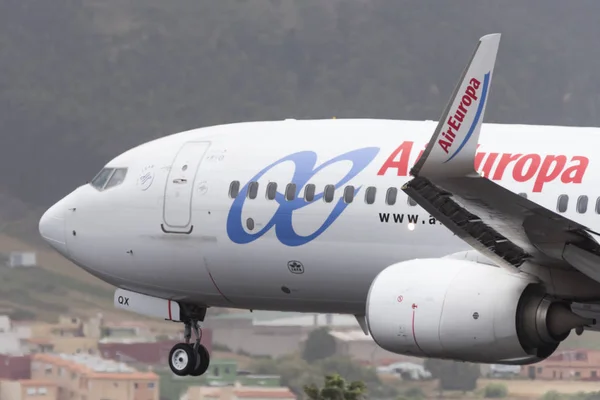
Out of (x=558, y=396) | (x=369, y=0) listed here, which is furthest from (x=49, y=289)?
(x=369, y=0)

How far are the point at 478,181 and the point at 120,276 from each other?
8.39 m

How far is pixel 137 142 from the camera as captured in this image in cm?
5769

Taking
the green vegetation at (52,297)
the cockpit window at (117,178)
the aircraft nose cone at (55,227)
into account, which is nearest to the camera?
the cockpit window at (117,178)

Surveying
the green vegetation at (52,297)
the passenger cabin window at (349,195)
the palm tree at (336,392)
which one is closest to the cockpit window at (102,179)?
the passenger cabin window at (349,195)

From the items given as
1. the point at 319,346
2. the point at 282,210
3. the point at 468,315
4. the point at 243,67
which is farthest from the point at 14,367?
the point at 243,67

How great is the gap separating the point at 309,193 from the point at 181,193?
2099 mm

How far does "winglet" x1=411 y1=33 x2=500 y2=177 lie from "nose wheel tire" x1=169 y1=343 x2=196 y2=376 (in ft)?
27.3

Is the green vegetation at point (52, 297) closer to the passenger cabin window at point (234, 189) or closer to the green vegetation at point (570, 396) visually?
the green vegetation at point (570, 396)

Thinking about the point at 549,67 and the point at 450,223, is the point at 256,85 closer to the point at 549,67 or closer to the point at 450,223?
the point at 549,67

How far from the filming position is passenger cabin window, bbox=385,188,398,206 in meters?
18.6

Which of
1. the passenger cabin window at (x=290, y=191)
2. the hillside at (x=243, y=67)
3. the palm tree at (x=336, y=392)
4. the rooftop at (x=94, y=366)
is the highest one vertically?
the hillside at (x=243, y=67)

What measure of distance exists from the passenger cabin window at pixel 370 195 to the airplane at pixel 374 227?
0.04 ft

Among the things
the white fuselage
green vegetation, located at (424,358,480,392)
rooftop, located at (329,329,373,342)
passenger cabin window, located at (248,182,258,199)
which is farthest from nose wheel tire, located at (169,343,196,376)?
rooftop, located at (329,329,373,342)

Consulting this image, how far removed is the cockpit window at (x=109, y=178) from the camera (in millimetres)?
21375
